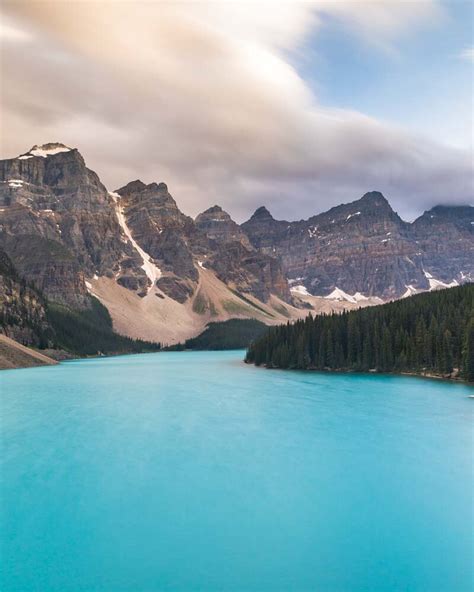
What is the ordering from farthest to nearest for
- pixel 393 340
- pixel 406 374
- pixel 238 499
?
pixel 393 340 → pixel 406 374 → pixel 238 499

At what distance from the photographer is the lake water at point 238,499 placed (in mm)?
19203

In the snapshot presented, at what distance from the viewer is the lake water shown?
19.2 m

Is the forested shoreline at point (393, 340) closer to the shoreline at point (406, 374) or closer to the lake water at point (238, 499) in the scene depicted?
the shoreline at point (406, 374)

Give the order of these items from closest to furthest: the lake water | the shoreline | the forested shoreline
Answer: the lake water → the shoreline → the forested shoreline

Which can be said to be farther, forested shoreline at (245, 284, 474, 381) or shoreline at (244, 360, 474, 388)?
forested shoreline at (245, 284, 474, 381)

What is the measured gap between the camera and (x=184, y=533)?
2273 centimetres

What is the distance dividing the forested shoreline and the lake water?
34912 mm

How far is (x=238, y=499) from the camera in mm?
27453

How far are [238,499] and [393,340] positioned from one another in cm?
8467

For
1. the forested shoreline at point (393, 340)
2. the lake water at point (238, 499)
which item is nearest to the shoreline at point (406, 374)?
the forested shoreline at point (393, 340)

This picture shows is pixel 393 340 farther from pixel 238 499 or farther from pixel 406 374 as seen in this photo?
pixel 238 499

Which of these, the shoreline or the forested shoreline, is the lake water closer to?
the shoreline

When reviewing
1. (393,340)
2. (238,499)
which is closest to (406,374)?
(393,340)

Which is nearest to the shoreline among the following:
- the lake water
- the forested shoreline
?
the forested shoreline
